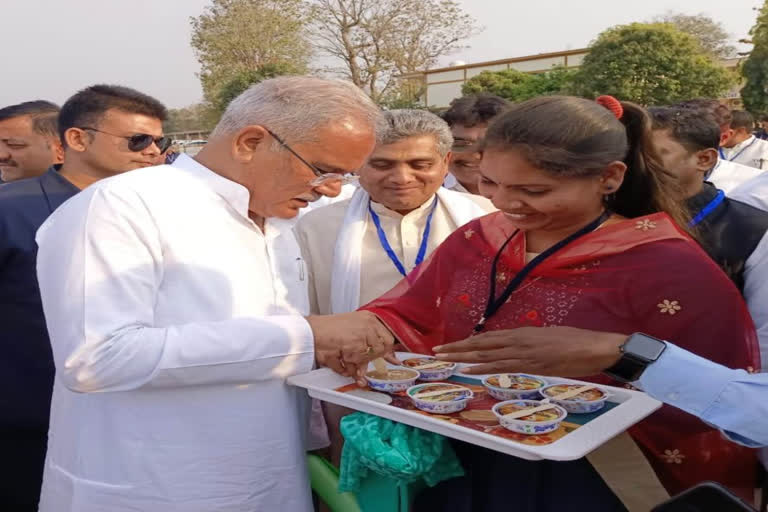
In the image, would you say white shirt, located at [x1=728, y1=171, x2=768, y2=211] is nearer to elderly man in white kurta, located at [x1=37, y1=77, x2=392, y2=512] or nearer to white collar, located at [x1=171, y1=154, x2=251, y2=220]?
elderly man in white kurta, located at [x1=37, y1=77, x2=392, y2=512]

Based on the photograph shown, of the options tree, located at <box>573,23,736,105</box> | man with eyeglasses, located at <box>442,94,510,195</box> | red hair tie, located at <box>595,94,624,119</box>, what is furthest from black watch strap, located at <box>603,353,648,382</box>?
tree, located at <box>573,23,736,105</box>

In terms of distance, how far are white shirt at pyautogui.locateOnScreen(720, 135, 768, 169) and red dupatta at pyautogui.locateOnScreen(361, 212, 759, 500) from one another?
7277 mm

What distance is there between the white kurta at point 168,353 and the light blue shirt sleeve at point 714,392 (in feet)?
3.06

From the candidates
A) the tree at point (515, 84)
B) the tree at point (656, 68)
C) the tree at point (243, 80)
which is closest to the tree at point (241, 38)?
the tree at point (243, 80)

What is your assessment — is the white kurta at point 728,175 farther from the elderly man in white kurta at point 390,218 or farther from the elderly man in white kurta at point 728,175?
the elderly man in white kurta at point 390,218

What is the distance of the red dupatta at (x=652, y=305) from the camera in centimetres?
171

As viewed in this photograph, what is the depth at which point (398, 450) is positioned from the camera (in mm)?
1641

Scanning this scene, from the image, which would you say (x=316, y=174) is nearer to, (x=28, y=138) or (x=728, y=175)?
(x=28, y=138)

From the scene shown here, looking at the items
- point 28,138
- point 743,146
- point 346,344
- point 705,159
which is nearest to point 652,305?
point 346,344

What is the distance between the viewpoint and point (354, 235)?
3.12 metres

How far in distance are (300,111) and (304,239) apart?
→ 132 cm

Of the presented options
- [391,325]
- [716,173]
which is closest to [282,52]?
[716,173]

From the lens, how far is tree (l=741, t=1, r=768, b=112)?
27.8 m

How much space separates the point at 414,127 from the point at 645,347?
196 centimetres
